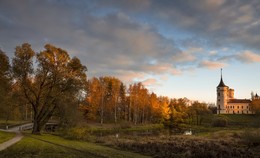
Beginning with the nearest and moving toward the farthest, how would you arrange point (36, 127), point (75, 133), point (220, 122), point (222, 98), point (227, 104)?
point (75, 133) < point (36, 127) < point (220, 122) < point (222, 98) < point (227, 104)

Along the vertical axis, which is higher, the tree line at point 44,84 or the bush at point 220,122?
the tree line at point 44,84

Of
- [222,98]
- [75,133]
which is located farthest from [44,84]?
[222,98]

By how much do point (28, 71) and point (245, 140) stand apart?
28.3m

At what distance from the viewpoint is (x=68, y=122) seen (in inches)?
1558

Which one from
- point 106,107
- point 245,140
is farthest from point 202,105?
point 245,140

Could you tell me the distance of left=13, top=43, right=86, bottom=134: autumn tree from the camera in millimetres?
39719

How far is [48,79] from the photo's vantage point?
41.2 meters

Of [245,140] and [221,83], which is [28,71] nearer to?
[245,140]

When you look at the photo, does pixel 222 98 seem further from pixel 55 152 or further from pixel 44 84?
pixel 55 152

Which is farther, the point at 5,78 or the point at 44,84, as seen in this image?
the point at 44,84

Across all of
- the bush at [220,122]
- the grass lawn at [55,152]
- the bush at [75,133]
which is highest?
the grass lawn at [55,152]

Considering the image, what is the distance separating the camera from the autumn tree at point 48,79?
39719 mm

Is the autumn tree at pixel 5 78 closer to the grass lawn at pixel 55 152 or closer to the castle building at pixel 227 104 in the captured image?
the grass lawn at pixel 55 152

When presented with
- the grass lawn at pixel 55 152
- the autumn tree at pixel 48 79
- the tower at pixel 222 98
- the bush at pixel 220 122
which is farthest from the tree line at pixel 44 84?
the tower at pixel 222 98
